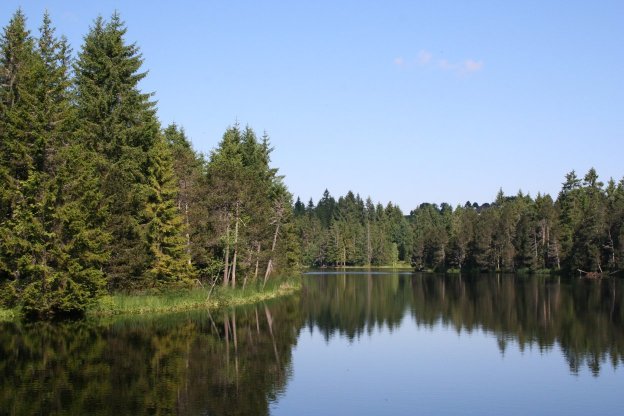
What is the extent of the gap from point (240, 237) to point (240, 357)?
97.8 feet

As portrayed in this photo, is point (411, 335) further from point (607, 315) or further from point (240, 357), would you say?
point (607, 315)

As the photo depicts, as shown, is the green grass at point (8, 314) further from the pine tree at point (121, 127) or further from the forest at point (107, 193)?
the pine tree at point (121, 127)

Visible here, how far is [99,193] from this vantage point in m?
41.7

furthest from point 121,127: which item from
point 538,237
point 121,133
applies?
point 538,237

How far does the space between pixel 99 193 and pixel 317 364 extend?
20.2m

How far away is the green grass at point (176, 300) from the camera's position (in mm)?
43625

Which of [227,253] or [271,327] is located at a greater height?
[227,253]

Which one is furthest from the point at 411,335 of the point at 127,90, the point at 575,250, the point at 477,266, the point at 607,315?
the point at 477,266

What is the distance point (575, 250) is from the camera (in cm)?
10919

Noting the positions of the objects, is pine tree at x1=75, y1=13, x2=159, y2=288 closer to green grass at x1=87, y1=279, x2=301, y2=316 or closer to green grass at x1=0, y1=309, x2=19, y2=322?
green grass at x1=87, y1=279, x2=301, y2=316

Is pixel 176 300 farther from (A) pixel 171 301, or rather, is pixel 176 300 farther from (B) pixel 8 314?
(B) pixel 8 314

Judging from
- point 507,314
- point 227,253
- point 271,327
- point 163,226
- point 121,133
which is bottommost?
point 507,314

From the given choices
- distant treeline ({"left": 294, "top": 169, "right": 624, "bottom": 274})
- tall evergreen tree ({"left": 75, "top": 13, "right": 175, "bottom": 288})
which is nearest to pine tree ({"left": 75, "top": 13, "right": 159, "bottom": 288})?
tall evergreen tree ({"left": 75, "top": 13, "right": 175, "bottom": 288})

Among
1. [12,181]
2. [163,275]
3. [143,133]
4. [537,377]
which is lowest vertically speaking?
[537,377]
